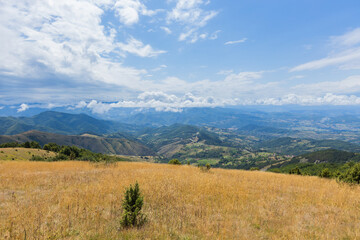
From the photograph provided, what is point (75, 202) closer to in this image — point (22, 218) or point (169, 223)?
point (22, 218)

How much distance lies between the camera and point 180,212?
21.2 feet

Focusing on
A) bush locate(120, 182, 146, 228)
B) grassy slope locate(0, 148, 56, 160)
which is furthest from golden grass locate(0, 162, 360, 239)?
grassy slope locate(0, 148, 56, 160)

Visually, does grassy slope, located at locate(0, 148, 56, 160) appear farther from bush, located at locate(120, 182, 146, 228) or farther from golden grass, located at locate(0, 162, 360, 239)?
bush, located at locate(120, 182, 146, 228)

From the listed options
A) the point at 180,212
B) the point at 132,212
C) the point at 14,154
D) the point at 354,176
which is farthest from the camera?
the point at 14,154

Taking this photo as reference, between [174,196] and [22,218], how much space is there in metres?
5.62

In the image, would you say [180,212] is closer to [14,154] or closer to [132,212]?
[132,212]

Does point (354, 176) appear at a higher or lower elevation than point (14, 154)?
higher

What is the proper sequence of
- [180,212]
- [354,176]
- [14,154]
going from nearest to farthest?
[180,212] < [354,176] < [14,154]

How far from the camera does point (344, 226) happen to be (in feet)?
19.1

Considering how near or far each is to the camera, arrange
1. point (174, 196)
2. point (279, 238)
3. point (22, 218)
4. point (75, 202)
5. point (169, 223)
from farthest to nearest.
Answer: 1. point (174, 196)
2. point (75, 202)
3. point (169, 223)
4. point (22, 218)
5. point (279, 238)

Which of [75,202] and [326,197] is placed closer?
[75,202]

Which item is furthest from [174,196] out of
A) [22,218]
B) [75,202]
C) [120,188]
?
[22,218]

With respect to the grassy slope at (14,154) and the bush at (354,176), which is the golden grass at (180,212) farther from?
the grassy slope at (14,154)

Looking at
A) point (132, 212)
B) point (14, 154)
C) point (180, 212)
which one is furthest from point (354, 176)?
point (14, 154)
